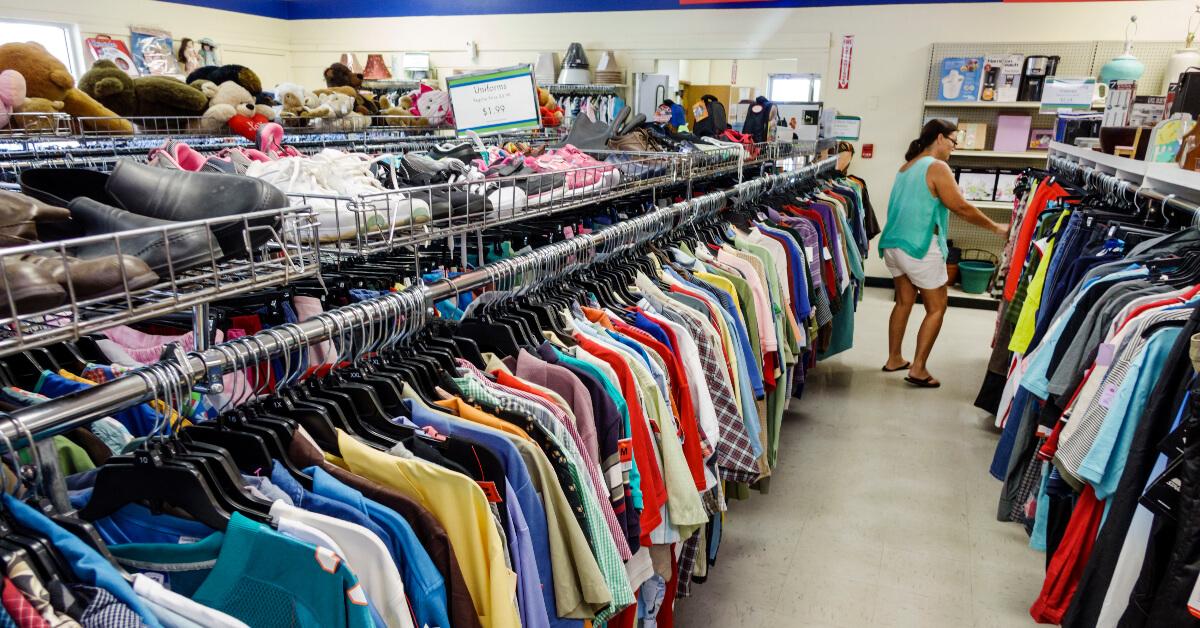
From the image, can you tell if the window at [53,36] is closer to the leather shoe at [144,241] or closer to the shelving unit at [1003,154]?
the leather shoe at [144,241]

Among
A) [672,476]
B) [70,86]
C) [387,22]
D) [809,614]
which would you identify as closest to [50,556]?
[672,476]

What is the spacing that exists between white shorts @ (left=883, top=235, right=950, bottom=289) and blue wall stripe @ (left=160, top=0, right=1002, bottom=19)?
373 centimetres

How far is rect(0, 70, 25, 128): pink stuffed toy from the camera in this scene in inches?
125

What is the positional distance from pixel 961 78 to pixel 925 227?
10.5ft

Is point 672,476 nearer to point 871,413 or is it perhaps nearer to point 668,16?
point 871,413

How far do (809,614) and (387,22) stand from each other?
29.6ft

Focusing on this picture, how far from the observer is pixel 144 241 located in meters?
0.91

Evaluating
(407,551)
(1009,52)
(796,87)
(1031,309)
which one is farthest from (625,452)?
(1009,52)

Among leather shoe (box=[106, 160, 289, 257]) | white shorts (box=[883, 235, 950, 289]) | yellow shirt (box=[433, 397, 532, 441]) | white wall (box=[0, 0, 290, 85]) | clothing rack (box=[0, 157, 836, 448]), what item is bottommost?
white shorts (box=[883, 235, 950, 289])

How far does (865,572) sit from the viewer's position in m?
2.81

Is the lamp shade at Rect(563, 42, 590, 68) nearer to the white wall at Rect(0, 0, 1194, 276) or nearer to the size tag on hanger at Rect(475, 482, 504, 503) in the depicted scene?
the white wall at Rect(0, 0, 1194, 276)

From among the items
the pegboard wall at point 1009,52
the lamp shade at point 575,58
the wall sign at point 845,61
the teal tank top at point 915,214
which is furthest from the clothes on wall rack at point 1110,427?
the lamp shade at point 575,58

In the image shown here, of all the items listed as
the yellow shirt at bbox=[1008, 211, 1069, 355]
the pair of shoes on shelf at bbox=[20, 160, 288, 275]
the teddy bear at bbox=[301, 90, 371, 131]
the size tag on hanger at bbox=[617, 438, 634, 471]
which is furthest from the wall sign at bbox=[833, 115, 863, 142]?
the pair of shoes on shelf at bbox=[20, 160, 288, 275]

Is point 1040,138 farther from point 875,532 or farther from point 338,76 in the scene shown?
point 338,76
